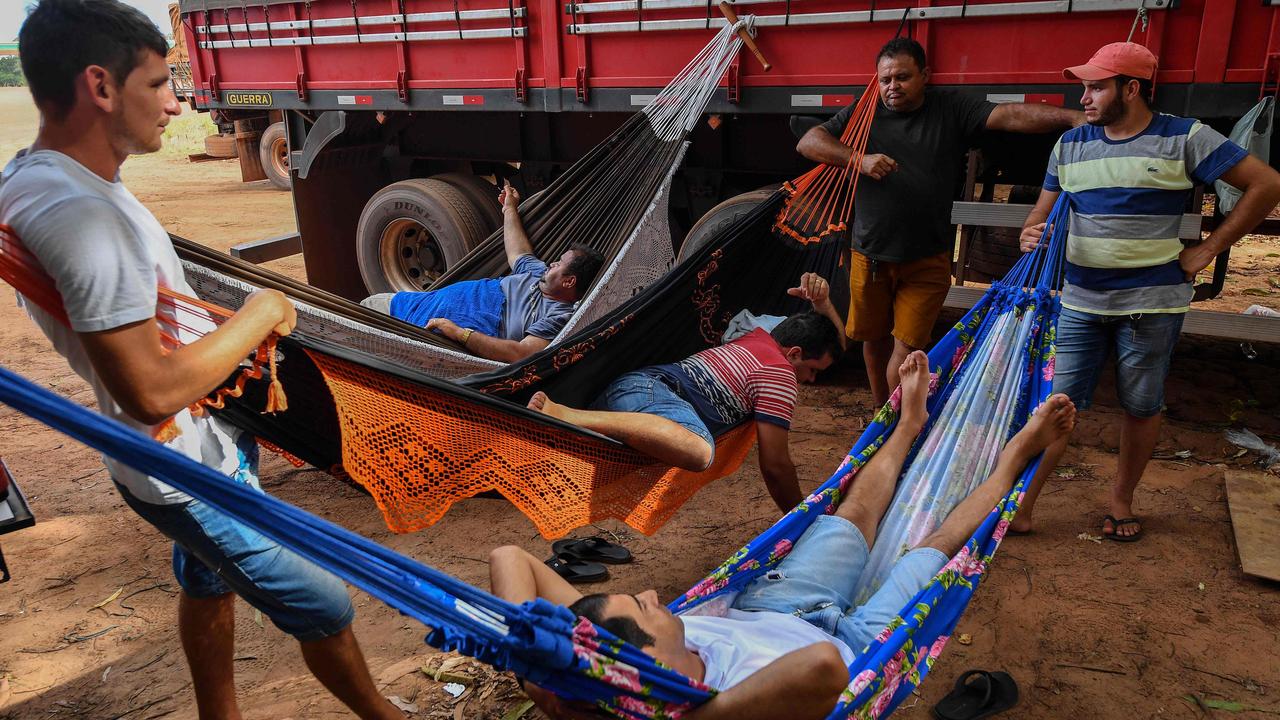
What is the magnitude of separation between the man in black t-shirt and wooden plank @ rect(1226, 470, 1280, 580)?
107 cm

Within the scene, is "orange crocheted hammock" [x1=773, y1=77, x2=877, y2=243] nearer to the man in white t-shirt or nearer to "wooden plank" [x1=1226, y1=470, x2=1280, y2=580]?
"wooden plank" [x1=1226, y1=470, x2=1280, y2=580]

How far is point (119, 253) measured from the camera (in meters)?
1.12

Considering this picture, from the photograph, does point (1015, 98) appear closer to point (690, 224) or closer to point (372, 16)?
point (690, 224)

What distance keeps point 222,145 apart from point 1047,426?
13.1 meters

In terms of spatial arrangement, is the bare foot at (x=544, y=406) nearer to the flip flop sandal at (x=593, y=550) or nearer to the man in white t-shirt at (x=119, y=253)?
the flip flop sandal at (x=593, y=550)

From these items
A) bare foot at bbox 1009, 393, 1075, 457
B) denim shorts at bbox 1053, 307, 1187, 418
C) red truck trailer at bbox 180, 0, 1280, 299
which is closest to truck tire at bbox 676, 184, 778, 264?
red truck trailer at bbox 180, 0, 1280, 299

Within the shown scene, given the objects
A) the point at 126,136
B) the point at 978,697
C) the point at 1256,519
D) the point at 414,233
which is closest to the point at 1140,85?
the point at 1256,519

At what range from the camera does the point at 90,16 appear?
3.68ft

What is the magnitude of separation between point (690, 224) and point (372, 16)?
1.87 meters

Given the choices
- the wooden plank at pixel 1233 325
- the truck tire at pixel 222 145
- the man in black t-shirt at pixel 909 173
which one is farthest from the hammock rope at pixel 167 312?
the truck tire at pixel 222 145

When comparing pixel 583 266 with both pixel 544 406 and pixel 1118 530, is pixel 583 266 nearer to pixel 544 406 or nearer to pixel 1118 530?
pixel 544 406

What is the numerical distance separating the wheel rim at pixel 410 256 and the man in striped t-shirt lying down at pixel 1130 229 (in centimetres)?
326

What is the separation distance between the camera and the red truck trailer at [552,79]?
2762 millimetres

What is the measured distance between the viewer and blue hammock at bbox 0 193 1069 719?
1.14 meters
